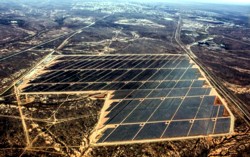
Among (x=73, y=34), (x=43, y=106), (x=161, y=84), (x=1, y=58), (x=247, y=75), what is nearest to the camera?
(x=43, y=106)

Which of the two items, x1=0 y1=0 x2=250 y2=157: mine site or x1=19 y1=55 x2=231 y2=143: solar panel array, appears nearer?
x1=0 y1=0 x2=250 y2=157: mine site

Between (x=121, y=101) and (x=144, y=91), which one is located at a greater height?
(x=144, y=91)

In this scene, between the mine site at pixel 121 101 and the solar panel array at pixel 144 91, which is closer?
the mine site at pixel 121 101

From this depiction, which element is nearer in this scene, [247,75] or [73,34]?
[247,75]

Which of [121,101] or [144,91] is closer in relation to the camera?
[121,101]

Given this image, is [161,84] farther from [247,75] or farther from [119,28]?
[119,28]

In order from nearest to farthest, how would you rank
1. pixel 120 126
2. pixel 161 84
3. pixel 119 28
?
pixel 120 126 → pixel 161 84 → pixel 119 28

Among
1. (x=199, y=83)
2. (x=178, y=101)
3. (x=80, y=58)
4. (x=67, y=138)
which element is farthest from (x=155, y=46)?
(x=67, y=138)
